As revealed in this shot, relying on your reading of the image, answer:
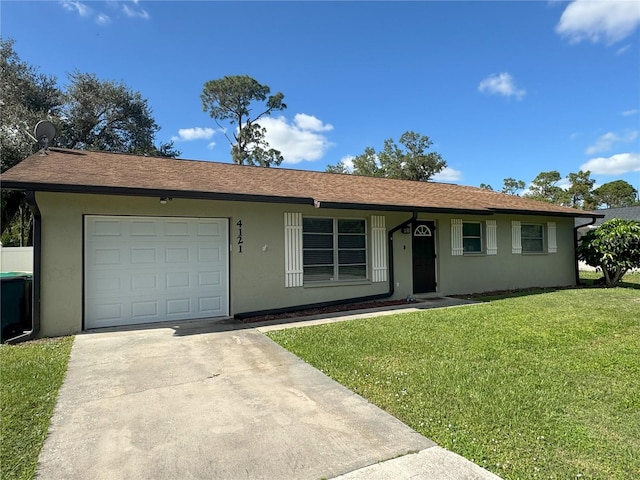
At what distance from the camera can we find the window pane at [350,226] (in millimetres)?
9336

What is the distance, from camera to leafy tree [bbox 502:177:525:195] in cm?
5362

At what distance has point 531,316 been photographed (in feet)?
24.0

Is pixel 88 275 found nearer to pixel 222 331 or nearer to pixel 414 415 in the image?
pixel 222 331

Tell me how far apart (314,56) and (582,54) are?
923 centimetres

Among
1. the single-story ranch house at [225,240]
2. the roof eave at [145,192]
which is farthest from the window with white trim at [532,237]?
the roof eave at [145,192]

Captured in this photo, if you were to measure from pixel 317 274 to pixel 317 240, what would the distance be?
0.85 meters

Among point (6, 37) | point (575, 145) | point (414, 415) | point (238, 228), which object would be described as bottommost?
point (414, 415)

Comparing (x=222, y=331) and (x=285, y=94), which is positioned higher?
(x=285, y=94)

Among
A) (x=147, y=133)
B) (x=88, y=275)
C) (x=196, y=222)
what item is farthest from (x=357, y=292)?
(x=147, y=133)

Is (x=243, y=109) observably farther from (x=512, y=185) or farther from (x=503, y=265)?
(x=512, y=185)

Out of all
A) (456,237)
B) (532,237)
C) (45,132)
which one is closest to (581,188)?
(532,237)

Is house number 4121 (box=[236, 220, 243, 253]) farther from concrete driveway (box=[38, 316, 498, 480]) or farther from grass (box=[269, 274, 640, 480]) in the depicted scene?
concrete driveway (box=[38, 316, 498, 480])

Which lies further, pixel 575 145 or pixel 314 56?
pixel 575 145

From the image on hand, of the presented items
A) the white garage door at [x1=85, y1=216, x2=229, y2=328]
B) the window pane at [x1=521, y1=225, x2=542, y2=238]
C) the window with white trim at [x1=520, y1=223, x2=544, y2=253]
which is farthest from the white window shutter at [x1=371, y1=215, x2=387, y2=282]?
the window pane at [x1=521, y1=225, x2=542, y2=238]
